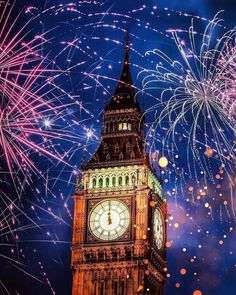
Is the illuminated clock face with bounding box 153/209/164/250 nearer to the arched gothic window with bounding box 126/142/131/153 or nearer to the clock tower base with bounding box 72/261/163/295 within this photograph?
the clock tower base with bounding box 72/261/163/295

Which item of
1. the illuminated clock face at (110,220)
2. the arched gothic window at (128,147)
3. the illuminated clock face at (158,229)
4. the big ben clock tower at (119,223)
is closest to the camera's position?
the big ben clock tower at (119,223)

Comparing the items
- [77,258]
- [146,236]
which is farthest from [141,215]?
[77,258]

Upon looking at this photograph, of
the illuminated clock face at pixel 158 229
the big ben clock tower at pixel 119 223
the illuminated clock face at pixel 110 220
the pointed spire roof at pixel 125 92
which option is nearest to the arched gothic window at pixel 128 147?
the big ben clock tower at pixel 119 223

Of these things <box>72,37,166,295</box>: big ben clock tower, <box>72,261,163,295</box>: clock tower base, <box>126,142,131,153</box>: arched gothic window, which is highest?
<box>126,142,131,153</box>: arched gothic window

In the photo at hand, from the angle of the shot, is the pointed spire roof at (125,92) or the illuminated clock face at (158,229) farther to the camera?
the pointed spire roof at (125,92)

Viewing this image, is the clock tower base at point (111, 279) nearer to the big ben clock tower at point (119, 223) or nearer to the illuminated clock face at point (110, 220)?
the big ben clock tower at point (119, 223)

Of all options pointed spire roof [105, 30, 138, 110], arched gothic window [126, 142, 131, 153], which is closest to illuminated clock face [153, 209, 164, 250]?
arched gothic window [126, 142, 131, 153]

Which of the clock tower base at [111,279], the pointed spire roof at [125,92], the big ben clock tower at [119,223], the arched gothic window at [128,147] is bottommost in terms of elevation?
the clock tower base at [111,279]
